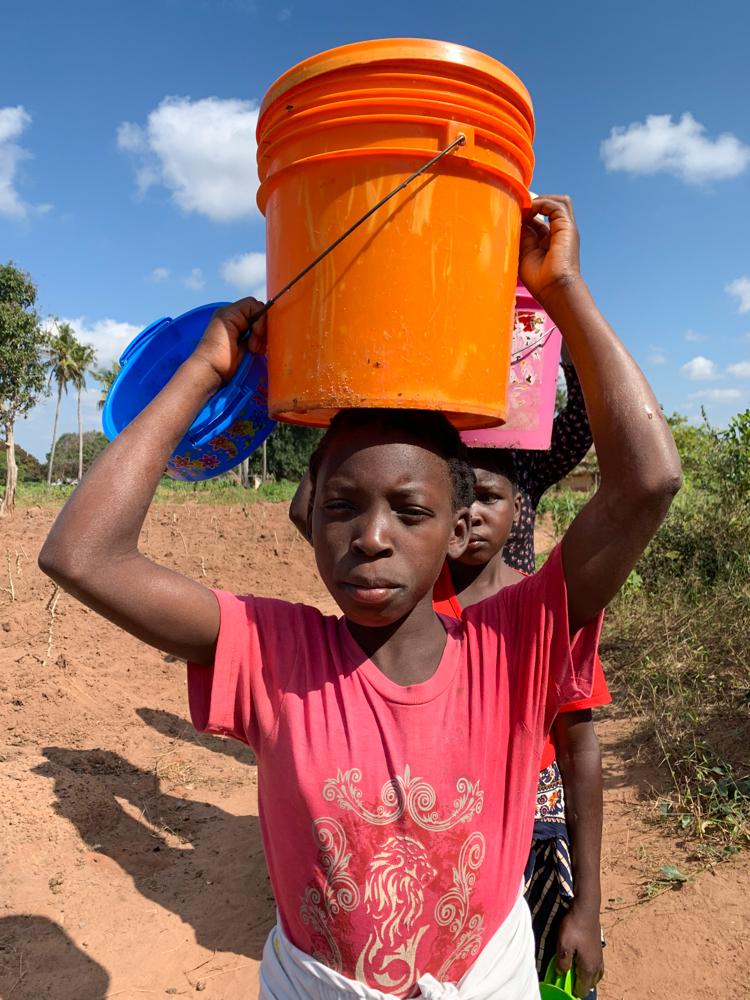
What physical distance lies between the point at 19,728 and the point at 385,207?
470 cm

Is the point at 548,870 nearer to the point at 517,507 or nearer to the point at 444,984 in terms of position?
the point at 444,984

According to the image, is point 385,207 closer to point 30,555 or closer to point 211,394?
point 211,394

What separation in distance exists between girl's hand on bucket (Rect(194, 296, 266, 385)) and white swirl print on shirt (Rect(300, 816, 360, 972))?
79 cm

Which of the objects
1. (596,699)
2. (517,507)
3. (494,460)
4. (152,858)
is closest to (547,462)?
(517,507)

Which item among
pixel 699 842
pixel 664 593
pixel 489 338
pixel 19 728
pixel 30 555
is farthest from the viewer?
pixel 30 555

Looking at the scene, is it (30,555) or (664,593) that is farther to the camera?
(30,555)

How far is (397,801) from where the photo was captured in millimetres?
1104

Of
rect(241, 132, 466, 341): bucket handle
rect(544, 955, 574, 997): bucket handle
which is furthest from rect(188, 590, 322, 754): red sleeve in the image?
rect(544, 955, 574, 997): bucket handle

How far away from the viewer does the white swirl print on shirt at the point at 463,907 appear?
1.10 metres

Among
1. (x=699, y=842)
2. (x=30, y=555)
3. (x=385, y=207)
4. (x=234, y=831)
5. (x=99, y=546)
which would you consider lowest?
(x=234, y=831)

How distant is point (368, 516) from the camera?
1.13 metres

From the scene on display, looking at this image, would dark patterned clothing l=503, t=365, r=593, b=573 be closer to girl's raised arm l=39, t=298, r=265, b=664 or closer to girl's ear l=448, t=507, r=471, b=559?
girl's ear l=448, t=507, r=471, b=559

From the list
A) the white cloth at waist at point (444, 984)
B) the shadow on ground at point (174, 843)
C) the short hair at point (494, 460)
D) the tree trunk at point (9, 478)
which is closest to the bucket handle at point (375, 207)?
the short hair at point (494, 460)

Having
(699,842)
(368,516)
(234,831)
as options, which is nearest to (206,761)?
(234,831)
